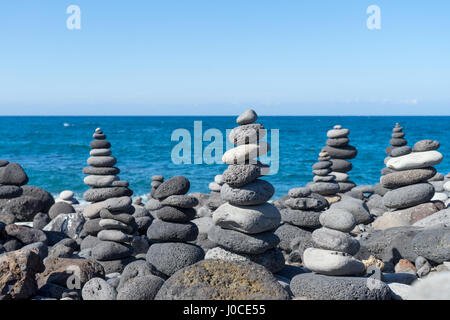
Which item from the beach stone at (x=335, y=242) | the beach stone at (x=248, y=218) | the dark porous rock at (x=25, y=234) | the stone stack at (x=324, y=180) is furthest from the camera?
the stone stack at (x=324, y=180)

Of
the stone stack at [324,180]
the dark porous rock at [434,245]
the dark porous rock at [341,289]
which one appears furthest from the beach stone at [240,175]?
the stone stack at [324,180]

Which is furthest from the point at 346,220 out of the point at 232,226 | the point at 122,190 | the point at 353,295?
the point at 122,190

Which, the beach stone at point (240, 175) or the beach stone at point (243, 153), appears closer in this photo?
the beach stone at point (240, 175)

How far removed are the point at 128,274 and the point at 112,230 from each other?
7.45 ft

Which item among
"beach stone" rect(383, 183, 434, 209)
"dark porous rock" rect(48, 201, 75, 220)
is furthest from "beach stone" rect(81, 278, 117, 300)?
"beach stone" rect(383, 183, 434, 209)

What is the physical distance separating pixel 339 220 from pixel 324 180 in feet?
Result: 20.2

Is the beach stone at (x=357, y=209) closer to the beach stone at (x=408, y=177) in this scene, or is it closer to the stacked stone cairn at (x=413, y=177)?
the stacked stone cairn at (x=413, y=177)

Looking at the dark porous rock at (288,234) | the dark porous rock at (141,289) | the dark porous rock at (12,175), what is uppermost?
the dark porous rock at (12,175)

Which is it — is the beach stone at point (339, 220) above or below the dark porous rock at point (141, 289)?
above

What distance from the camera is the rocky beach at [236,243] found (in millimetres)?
4797

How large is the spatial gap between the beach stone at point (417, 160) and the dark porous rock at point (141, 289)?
21.0 feet

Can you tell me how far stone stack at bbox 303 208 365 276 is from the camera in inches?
199

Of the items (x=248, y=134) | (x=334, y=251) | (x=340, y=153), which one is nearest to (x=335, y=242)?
(x=334, y=251)

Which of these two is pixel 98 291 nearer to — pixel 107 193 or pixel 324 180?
pixel 107 193
